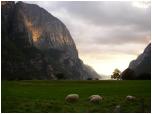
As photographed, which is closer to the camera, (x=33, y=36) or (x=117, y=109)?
Answer: (x=117, y=109)

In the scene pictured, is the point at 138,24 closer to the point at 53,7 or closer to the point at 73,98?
the point at 53,7

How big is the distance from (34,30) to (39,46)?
40.8 ft

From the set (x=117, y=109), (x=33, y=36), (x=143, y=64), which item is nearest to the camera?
(x=117, y=109)

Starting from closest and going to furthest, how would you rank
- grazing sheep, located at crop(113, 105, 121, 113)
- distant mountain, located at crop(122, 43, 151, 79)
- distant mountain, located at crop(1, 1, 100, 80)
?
grazing sheep, located at crop(113, 105, 121, 113)
distant mountain, located at crop(122, 43, 151, 79)
distant mountain, located at crop(1, 1, 100, 80)

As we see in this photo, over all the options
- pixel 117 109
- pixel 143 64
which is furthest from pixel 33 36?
pixel 117 109

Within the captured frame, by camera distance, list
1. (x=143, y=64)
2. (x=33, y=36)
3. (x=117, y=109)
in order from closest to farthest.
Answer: (x=117, y=109), (x=143, y=64), (x=33, y=36)

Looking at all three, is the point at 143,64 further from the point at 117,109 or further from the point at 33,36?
the point at 33,36

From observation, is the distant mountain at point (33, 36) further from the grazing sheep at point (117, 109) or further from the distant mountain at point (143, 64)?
the grazing sheep at point (117, 109)

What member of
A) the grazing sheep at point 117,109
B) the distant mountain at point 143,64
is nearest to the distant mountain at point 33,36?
the distant mountain at point 143,64

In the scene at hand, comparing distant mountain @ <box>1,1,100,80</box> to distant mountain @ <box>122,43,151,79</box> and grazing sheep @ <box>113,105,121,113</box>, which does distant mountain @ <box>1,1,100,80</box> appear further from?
grazing sheep @ <box>113,105,121,113</box>

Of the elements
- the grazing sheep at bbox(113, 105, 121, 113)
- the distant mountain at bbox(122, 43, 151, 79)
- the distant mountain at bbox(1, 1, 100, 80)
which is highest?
the distant mountain at bbox(1, 1, 100, 80)

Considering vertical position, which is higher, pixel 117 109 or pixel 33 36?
pixel 33 36

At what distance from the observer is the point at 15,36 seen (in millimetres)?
124875

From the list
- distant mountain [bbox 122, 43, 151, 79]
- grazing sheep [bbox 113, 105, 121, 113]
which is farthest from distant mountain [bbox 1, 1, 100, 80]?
grazing sheep [bbox 113, 105, 121, 113]
